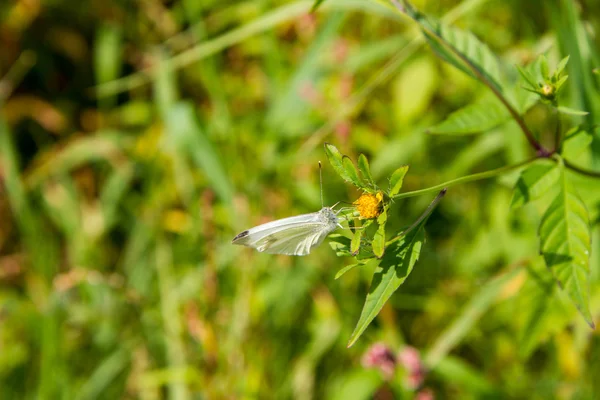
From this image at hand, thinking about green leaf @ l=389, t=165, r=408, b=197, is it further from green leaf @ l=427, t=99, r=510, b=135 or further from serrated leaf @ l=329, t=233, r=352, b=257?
green leaf @ l=427, t=99, r=510, b=135

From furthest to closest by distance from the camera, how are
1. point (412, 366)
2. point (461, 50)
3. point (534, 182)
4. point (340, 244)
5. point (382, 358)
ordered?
point (412, 366) < point (382, 358) < point (461, 50) < point (534, 182) < point (340, 244)

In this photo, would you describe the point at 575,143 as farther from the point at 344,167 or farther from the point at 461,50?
the point at 344,167

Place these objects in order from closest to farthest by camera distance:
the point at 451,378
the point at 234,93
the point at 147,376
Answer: the point at 451,378 < the point at 147,376 < the point at 234,93

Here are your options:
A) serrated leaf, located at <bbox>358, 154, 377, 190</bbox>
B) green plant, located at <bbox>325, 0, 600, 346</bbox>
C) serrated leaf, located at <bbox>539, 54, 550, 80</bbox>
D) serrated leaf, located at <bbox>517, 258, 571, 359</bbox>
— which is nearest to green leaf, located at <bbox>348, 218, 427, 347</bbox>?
green plant, located at <bbox>325, 0, 600, 346</bbox>

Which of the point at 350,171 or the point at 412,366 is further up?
the point at 350,171

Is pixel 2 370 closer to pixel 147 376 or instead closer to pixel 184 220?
pixel 147 376

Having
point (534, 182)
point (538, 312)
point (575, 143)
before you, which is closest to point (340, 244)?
point (534, 182)

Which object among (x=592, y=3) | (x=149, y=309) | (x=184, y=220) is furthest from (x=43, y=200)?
(x=592, y=3)
